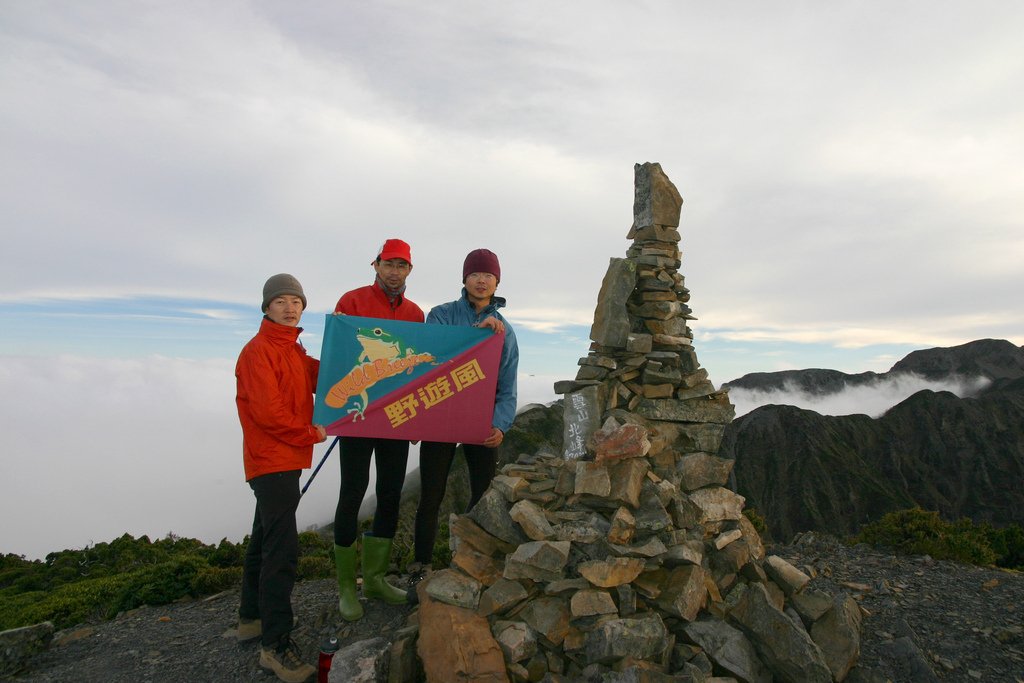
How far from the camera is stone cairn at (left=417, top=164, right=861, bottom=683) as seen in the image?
5.16m

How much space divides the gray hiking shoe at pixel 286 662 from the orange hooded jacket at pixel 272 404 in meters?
1.71

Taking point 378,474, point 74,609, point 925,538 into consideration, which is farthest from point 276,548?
point 925,538

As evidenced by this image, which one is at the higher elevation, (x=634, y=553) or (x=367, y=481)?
(x=367, y=481)

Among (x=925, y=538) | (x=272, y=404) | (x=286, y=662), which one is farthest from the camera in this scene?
(x=925, y=538)

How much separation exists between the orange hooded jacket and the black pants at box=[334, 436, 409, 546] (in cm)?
50

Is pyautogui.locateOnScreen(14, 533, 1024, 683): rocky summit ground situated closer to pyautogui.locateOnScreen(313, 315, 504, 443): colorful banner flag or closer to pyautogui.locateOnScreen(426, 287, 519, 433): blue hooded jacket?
pyautogui.locateOnScreen(313, 315, 504, 443): colorful banner flag

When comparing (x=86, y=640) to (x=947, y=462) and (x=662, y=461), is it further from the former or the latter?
(x=947, y=462)

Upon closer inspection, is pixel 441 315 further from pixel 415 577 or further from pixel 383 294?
pixel 415 577

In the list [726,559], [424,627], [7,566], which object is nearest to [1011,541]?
[726,559]

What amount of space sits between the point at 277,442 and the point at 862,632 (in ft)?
22.6

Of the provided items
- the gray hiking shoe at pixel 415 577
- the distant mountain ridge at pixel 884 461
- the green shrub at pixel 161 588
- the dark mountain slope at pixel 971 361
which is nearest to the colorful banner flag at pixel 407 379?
the gray hiking shoe at pixel 415 577

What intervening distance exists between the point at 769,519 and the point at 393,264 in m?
112

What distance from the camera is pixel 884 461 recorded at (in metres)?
121

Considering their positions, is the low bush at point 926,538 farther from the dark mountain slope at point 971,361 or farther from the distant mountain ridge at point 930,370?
the dark mountain slope at point 971,361
